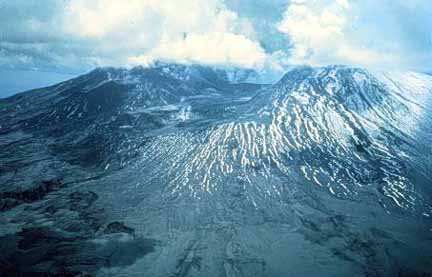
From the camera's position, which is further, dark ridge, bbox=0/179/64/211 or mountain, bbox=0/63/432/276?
dark ridge, bbox=0/179/64/211

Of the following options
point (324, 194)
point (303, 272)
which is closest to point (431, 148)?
point (324, 194)

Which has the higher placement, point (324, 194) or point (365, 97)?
point (365, 97)

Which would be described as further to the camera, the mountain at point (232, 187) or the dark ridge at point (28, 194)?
the dark ridge at point (28, 194)

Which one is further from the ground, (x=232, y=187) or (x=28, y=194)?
(x=232, y=187)

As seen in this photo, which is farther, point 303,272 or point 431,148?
point 431,148

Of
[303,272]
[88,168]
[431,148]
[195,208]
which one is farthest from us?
[431,148]

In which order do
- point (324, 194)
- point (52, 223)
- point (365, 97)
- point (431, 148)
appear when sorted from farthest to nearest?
point (365, 97) < point (431, 148) < point (324, 194) < point (52, 223)

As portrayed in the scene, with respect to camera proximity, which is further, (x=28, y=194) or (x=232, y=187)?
(x=232, y=187)

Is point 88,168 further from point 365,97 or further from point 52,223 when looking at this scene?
point 365,97
